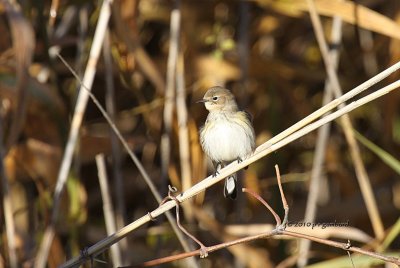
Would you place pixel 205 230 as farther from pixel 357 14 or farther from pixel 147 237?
pixel 357 14

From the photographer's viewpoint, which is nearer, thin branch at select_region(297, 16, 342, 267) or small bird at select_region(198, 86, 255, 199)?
small bird at select_region(198, 86, 255, 199)

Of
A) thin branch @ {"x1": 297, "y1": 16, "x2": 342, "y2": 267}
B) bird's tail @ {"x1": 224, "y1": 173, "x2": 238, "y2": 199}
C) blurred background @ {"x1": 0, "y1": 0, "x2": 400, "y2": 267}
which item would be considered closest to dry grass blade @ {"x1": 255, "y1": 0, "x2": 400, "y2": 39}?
blurred background @ {"x1": 0, "y1": 0, "x2": 400, "y2": 267}

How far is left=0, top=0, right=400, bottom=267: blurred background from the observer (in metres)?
3.61

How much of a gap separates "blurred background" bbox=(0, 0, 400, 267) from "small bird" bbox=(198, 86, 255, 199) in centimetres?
34

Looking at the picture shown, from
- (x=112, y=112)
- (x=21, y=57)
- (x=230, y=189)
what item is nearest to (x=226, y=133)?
(x=230, y=189)

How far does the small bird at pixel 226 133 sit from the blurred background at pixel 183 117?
1.11 feet

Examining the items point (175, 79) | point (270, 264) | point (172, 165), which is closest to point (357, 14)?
point (175, 79)

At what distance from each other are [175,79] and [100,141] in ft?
1.73

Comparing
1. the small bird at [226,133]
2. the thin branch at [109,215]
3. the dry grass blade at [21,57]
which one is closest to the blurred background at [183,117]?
the dry grass blade at [21,57]

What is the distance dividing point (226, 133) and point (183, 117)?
17.8 inches

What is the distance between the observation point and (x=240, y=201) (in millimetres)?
4258

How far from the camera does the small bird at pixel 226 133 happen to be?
11.1 ft

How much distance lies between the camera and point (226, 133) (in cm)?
340

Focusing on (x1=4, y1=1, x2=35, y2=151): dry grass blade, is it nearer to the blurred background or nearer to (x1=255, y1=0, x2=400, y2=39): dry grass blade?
the blurred background
